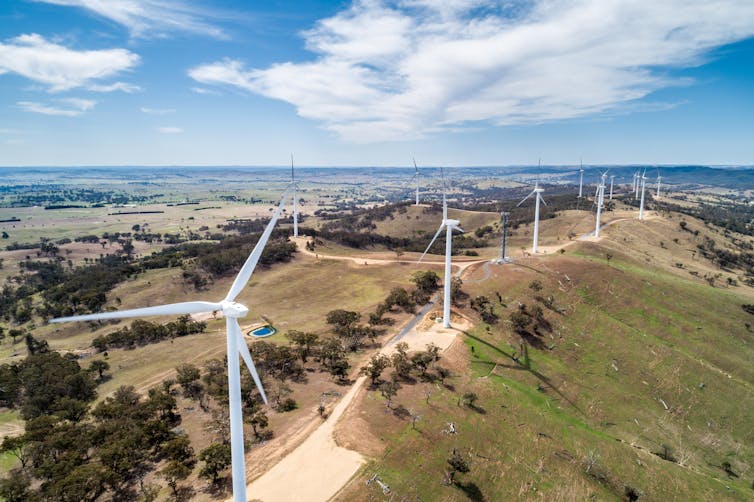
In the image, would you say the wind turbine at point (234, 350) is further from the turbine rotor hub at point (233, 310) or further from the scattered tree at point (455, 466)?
the scattered tree at point (455, 466)

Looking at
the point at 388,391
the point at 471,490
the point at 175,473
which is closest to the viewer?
the point at 175,473

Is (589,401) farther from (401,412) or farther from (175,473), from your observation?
(175,473)

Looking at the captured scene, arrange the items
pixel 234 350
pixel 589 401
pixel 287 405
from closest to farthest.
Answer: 1. pixel 234 350
2. pixel 287 405
3. pixel 589 401

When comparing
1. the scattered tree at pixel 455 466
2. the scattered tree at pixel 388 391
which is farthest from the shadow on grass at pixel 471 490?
the scattered tree at pixel 388 391

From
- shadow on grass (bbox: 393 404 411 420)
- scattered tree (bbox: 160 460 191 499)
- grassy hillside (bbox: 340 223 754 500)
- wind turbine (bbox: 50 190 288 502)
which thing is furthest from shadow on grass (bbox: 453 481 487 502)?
scattered tree (bbox: 160 460 191 499)

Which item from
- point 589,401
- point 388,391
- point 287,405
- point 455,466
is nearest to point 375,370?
point 388,391

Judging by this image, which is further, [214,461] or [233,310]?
[214,461]

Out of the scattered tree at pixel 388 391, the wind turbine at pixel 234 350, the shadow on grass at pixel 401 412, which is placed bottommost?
the shadow on grass at pixel 401 412
